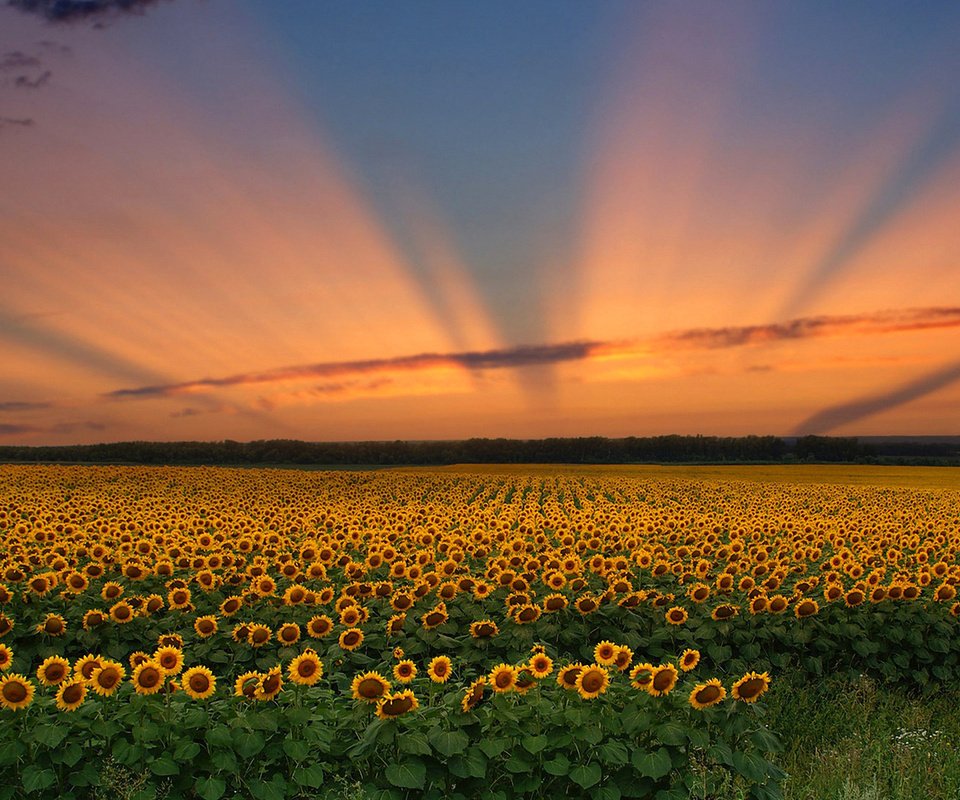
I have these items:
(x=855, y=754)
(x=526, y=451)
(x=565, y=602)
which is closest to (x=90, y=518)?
(x=565, y=602)

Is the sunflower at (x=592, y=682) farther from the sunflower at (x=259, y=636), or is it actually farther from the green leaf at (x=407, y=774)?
the sunflower at (x=259, y=636)

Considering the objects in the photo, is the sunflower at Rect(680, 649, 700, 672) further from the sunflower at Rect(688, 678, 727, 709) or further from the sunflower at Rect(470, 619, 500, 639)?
the sunflower at Rect(470, 619, 500, 639)

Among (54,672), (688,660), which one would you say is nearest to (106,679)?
(54,672)

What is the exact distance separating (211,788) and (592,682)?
3.16 meters

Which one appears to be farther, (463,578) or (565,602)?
(463,578)

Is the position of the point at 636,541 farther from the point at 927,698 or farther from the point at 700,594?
the point at 927,698

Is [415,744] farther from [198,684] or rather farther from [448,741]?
[198,684]

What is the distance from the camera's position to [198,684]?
23.1 feet

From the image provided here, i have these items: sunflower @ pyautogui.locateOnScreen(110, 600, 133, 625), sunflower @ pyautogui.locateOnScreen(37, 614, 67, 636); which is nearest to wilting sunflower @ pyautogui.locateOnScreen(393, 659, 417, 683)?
sunflower @ pyautogui.locateOnScreen(110, 600, 133, 625)

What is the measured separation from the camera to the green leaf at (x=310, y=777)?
632 centimetres

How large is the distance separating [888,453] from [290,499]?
90374 millimetres

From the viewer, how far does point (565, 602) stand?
10664mm

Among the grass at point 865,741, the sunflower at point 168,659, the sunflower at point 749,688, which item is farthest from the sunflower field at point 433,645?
the grass at point 865,741

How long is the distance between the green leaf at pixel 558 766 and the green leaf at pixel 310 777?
1.77m
